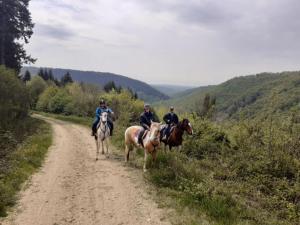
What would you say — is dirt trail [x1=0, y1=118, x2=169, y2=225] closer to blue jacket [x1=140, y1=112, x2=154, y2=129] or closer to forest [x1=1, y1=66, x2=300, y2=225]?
forest [x1=1, y1=66, x2=300, y2=225]

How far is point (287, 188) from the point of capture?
15.3 meters

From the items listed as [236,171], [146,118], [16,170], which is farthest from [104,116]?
[236,171]

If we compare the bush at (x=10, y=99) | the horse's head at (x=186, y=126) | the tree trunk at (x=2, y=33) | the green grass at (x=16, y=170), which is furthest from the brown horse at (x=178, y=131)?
the tree trunk at (x=2, y=33)

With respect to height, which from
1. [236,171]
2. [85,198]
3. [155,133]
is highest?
[155,133]

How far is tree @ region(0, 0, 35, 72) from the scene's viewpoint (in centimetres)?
4166

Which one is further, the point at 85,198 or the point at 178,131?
the point at 178,131

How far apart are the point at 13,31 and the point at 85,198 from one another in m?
36.0

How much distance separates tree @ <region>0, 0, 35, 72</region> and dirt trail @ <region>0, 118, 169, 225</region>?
30064mm

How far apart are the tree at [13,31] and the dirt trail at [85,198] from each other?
98.6 ft

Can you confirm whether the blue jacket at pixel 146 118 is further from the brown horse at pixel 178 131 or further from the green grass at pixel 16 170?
the green grass at pixel 16 170

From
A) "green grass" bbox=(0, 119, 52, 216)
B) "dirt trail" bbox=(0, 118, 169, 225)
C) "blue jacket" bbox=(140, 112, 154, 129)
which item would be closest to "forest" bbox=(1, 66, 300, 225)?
"dirt trail" bbox=(0, 118, 169, 225)

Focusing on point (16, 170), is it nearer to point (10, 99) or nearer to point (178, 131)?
point (178, 131)

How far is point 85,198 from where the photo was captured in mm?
11414

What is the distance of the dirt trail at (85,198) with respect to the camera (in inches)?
388
